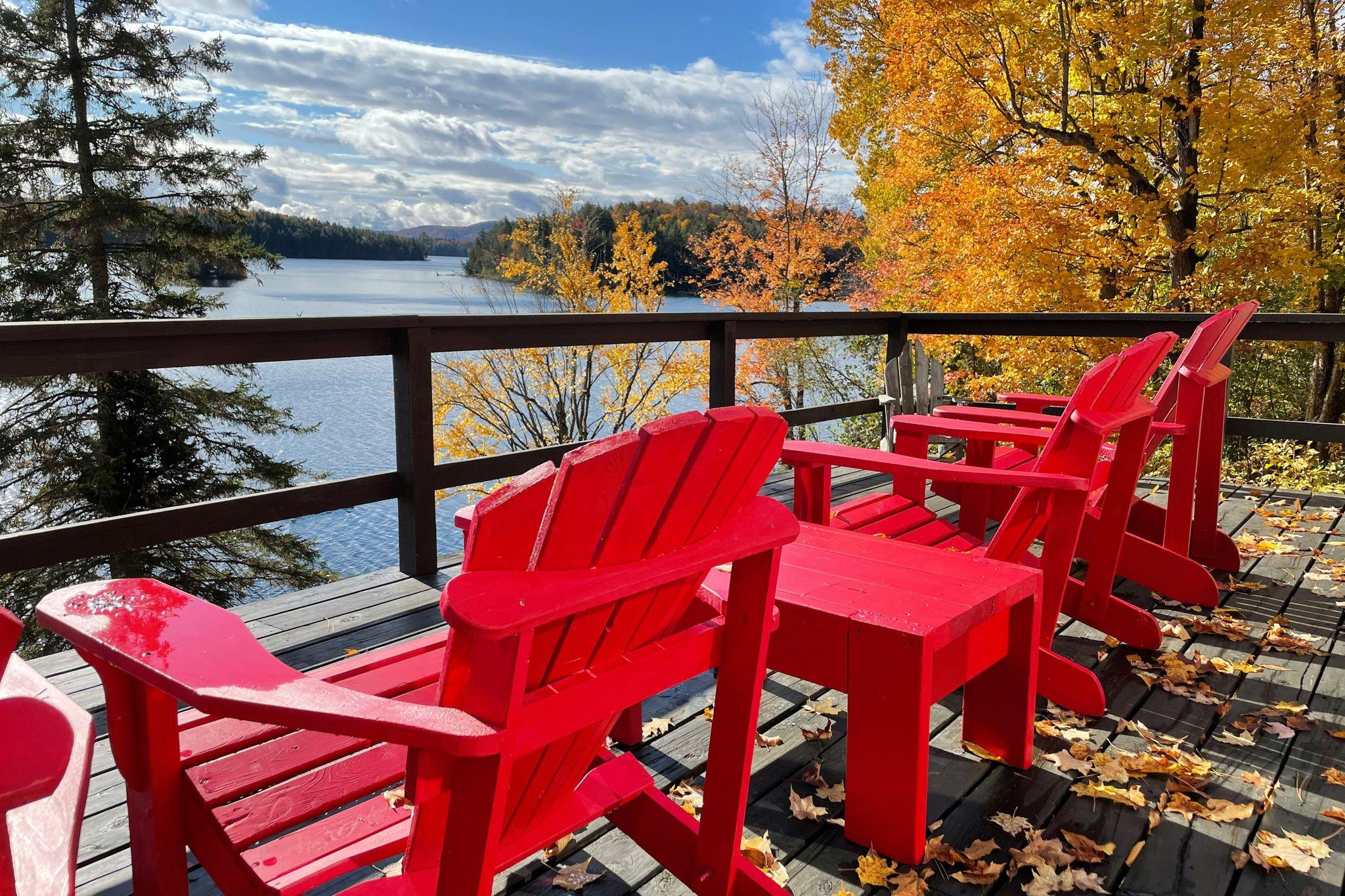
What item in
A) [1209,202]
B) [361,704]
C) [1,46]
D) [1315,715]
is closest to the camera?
[361,704]

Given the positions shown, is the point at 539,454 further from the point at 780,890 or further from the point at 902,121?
the point at 902,121

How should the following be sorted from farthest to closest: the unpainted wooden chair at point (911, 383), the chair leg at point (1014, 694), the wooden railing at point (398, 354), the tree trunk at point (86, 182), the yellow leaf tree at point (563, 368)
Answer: the yellow leaf tree at point (563, 368) < the tree trunk at point (86, 182) < the unpainted wooden chair at point (911, 383) < the wooden railing at point (398, 354) < the chair leg at point (1014, 694)

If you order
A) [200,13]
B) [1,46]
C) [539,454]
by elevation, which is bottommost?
[539,454]

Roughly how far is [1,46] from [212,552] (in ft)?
27.8

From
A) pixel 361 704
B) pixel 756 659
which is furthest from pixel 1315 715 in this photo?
pixel 361 704

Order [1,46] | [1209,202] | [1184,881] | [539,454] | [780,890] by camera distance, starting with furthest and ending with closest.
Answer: [1,46] → [1209,202] → [539,454] → [1184,881] → [780,890]

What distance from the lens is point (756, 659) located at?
1309 millimetres

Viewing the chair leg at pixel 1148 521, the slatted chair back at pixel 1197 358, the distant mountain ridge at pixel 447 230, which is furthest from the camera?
the distant mountain ridge at pixel 447 230

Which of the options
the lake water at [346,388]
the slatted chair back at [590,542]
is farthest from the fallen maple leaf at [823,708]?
the lake water at [346,388]

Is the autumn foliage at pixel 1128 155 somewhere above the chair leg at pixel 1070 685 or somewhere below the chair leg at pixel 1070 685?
above

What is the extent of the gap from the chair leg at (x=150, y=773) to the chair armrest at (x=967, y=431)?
243cm

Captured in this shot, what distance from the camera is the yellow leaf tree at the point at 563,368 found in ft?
44.4

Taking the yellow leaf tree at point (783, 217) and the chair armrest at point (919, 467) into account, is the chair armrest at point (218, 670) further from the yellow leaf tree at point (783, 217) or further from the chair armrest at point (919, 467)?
the yellow leaf tree at point (783, 217)

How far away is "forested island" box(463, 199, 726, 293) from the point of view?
623 inches
